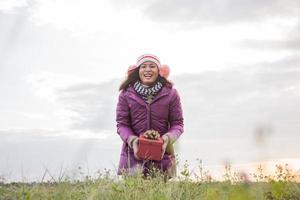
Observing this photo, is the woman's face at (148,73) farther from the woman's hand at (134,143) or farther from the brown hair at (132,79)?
the woman's hand at (134,143)

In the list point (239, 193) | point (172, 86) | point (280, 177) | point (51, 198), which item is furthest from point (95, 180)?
point (239, 193)

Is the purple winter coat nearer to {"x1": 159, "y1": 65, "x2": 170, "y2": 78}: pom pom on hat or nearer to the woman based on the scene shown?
the woman

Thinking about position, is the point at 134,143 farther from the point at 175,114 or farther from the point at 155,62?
the point at 155,62

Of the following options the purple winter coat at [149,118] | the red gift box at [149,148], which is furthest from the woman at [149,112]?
the red gift box at [149,148]

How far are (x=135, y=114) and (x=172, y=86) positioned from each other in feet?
1.98

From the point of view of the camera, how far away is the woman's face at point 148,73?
6.69m

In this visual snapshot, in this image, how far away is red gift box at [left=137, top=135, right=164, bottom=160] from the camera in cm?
621

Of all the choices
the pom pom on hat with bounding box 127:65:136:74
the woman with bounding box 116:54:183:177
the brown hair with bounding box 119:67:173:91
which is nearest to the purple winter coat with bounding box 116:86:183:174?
the woman with bounding box 116:54:183:177

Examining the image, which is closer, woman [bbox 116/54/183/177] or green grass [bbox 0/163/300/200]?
green grass [bbox 0/163/300/200]

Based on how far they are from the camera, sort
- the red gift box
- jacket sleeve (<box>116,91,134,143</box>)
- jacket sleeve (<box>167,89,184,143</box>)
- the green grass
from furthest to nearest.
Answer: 1. jacket sleeve (<box>167,89,184,143</box>)
2. jacket sleeve (<box>116,91,134,143</box>)
3. the red gift box
4. the green grass

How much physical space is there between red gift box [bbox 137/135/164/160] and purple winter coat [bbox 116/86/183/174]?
266 mm

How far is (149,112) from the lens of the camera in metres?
6.58

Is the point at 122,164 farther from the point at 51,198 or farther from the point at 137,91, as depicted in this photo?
the point at 51,198

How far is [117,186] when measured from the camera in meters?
4.71
